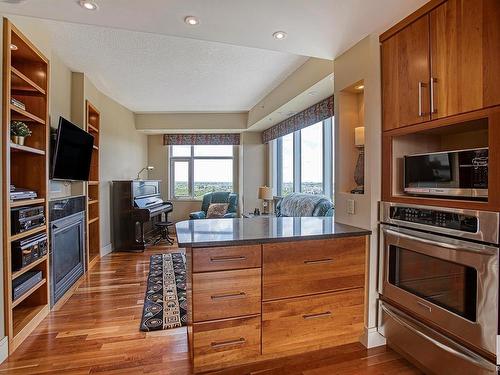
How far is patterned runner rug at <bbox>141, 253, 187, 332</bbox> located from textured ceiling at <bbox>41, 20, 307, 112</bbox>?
2.72 meters

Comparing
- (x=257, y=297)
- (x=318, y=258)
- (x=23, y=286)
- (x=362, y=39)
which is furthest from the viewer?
(x=23, y=286)

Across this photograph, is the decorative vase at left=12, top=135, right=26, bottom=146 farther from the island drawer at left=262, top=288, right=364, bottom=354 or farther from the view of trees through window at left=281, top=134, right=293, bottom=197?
the view of trees through window at left=281, top=134, right=293, bottom=197

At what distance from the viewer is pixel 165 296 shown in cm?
306

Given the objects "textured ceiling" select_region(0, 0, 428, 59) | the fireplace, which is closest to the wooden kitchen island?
"textured ceiling" select_region(0, 0, 428, 59)

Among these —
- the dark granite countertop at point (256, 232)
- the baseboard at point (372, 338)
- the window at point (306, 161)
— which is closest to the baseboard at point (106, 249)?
the dark granite countertop at point (256, 232)

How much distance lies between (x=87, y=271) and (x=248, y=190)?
3.57 m

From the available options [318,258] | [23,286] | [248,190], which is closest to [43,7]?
[23,286]

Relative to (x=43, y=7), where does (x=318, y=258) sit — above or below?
below

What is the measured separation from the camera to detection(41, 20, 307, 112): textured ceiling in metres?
3.01

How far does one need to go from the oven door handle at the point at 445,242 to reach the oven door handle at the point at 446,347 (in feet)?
1.75

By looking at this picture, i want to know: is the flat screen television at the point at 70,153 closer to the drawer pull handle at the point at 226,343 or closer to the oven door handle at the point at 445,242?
the drawer pull handle at the point at 226,343

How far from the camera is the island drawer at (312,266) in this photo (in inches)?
73.9

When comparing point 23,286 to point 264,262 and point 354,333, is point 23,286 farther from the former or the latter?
point 354,333

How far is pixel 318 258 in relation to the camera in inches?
78.0
